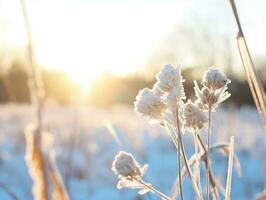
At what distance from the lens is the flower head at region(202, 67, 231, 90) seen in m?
0.85

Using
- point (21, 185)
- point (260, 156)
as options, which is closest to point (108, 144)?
point (260, 156)

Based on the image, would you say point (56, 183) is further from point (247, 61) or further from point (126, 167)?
point (247, 61)

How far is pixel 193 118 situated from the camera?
2.72 feet

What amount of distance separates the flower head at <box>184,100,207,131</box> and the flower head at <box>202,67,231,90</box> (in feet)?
0.14

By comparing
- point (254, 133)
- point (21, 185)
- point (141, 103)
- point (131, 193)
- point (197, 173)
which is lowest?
point (254, 133)

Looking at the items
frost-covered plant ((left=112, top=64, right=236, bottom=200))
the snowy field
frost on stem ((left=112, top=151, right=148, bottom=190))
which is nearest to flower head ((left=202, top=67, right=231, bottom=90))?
frost-covered plant ((left=112, top=64, right=236, bottom=200))

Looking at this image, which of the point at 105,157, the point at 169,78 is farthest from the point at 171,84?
the point at 105,157

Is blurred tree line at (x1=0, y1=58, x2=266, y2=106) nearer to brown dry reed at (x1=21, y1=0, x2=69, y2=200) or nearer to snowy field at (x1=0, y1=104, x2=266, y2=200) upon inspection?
snowy field at (x1=0, y1=104, x2=266, y2=200)

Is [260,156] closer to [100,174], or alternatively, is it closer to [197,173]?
[100,174]

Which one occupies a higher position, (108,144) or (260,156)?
(108,144)

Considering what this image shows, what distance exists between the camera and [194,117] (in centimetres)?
83

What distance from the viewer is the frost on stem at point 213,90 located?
85 centimetres

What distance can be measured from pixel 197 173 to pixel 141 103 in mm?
148

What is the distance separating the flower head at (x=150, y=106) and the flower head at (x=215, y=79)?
0.08 metres
